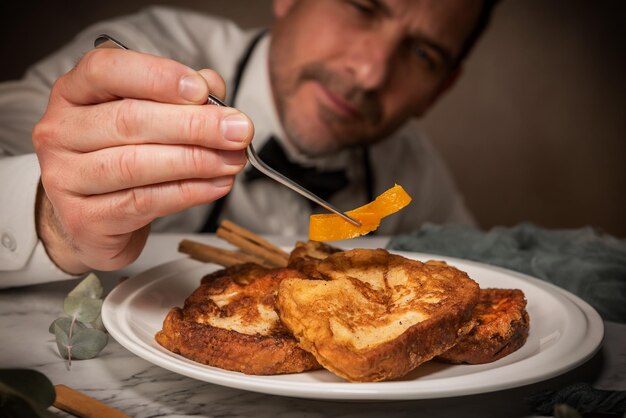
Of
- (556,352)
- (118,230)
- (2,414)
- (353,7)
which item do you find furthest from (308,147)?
(2,414)

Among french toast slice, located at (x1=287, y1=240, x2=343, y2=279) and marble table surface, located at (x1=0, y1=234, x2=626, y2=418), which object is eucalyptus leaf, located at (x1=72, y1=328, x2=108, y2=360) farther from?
french toast slice, located at (x1=287, y1=240, x2=343, y2=279)

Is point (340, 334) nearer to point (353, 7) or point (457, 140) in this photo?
point (353, 7)

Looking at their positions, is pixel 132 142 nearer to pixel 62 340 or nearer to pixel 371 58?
pixel 62 340

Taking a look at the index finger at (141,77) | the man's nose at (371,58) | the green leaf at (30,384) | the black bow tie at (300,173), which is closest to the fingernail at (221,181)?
the index finger at (141,77)

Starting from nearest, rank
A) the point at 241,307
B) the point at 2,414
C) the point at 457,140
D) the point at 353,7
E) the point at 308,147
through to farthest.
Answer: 1. the point at 2,414
2. the point at 241,307
3. the point at 353,7
4. the point at 308,147
5. the point at 457,140

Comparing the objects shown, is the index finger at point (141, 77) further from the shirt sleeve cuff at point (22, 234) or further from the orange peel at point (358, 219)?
the shirt sleeve cuff at point (22, 234)
